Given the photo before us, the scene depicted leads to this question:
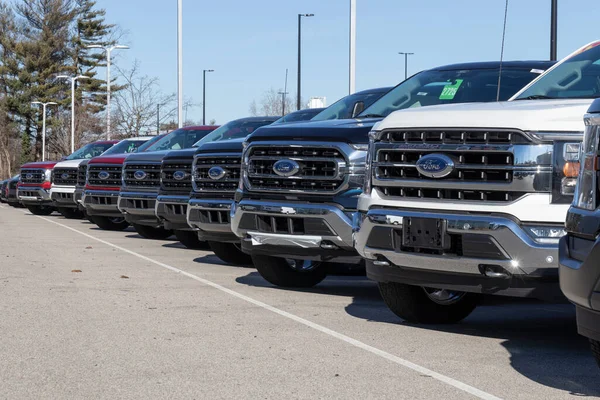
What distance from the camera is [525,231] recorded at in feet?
23.1

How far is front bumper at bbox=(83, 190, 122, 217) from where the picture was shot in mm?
19930

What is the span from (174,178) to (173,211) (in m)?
0.46

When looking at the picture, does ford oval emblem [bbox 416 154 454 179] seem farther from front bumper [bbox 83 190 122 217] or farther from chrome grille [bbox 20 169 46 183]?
chrome grille [bbox 20 169 46 183]

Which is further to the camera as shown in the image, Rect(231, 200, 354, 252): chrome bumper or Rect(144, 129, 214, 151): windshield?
Rect(144, 129, 214, 151): windshield

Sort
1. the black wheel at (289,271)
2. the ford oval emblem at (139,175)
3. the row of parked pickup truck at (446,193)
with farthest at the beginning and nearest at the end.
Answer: the ford oval emblem at (139,175), the black wheel at (289,271), the row of parked pickup truck at (446,193)

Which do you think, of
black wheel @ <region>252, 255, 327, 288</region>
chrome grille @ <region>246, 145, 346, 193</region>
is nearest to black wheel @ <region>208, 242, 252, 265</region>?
black wheel @ <region>252, 255, 327, 288</region>

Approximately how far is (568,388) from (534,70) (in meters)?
4.73

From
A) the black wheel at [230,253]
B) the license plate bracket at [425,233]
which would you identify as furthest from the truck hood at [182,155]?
the license plate bracket at [425,233]

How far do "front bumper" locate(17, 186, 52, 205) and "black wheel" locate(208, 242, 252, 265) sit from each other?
1531 cm

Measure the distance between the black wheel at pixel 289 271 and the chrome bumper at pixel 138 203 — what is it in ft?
20.0

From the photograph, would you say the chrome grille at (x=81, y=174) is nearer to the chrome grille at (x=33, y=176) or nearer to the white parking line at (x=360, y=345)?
the chrome grille at (x=33, y=176)

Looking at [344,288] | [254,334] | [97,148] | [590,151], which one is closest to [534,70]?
[344,288]

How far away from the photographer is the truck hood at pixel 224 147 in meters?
12.5

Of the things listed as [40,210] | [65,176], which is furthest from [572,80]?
[40,210]
